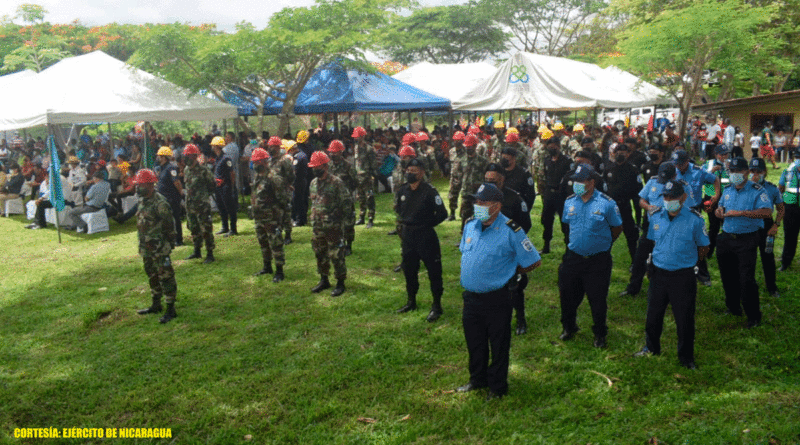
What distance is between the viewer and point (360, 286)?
821 cm

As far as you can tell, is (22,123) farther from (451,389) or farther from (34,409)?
(451,389)

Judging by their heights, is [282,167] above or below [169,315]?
above

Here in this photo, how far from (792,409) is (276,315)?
5.33 meters

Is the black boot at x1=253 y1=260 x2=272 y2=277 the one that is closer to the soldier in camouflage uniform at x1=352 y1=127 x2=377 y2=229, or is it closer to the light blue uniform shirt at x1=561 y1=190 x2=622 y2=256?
the soldier in camouflage uniform at x1=352 y1=127 x2=377 y2=229

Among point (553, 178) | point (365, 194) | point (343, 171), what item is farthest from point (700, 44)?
point (343, 171)

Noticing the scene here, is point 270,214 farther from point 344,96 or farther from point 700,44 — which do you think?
point 700,44

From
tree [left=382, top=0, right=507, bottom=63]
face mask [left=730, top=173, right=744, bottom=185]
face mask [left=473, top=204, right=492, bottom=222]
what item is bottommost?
face mask [left=473, top=204, right=492, bottom=222]

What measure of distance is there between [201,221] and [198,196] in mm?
426

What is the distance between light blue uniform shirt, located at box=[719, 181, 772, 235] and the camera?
616 cm

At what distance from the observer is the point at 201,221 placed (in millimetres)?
9594

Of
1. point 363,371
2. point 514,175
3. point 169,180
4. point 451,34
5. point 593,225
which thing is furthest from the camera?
point 451,34

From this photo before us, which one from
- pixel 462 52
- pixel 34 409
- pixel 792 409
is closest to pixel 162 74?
pixel 34 409

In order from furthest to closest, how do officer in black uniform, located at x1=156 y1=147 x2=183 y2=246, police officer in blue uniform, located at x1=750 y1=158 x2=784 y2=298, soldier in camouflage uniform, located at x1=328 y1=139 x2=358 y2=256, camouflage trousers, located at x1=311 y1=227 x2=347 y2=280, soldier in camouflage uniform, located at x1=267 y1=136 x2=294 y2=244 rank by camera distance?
officer in black uniform, located at x1=156 y1=147 x2=183 y2=246 < soldier in camouflage uniform, located at x1=267 y1=136 x2=294 y2=244 < soldier in camouflage uniform, located at x1=328 y1=139 x2=358 y2=256 < camouflage trousers, located at x1=311 y1=227 x2=347 y2=280 < police officer in blue uniform, located at x1=750 y1=158 x2=784 y2=298

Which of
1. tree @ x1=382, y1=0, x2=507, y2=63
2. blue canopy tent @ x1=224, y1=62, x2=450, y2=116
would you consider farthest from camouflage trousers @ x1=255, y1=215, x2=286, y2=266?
tree @ x1=382, y1=0, x2=507, y2=63
